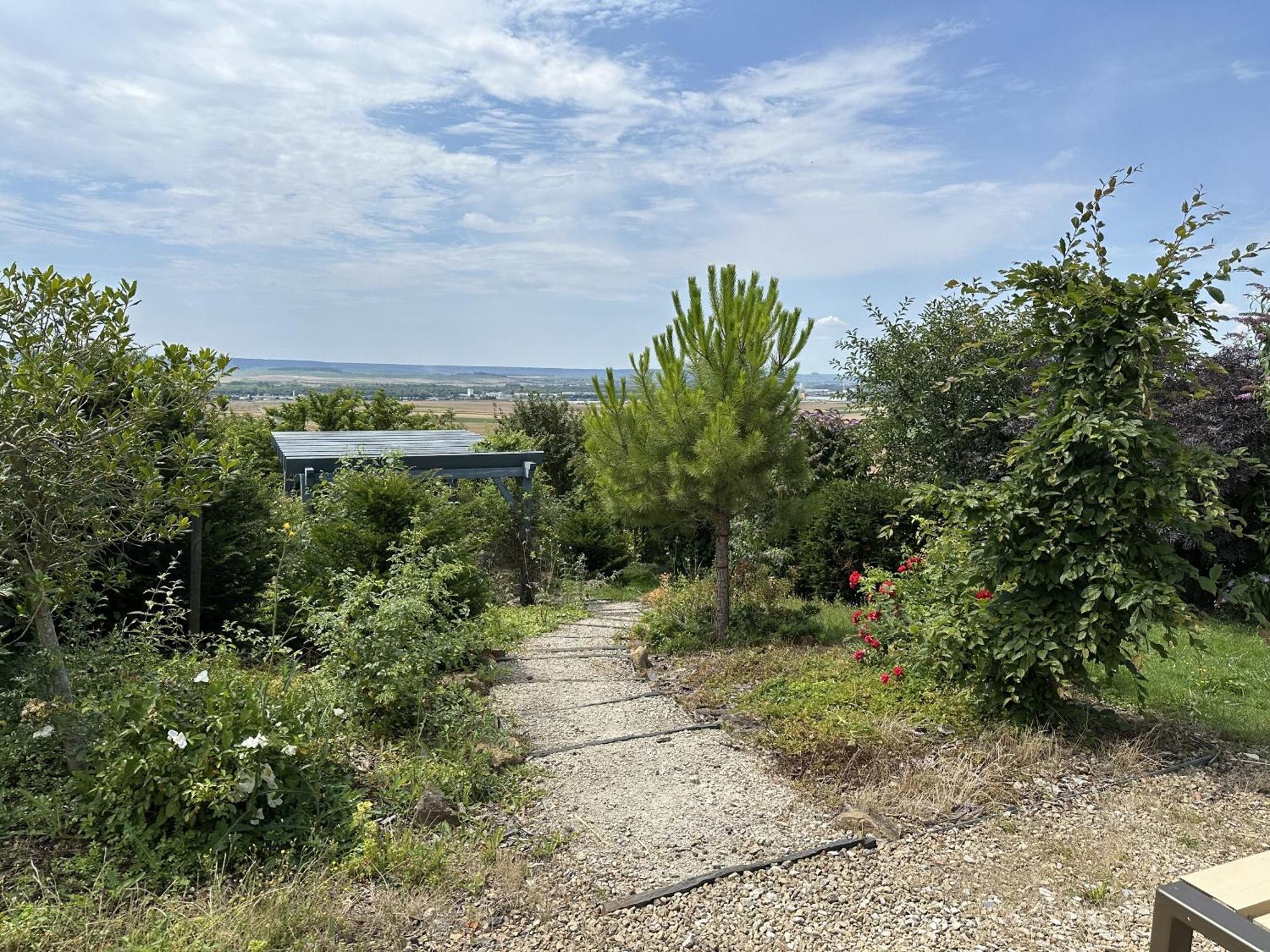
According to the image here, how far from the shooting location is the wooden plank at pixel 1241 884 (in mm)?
1916

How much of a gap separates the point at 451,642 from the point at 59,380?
2385 mm

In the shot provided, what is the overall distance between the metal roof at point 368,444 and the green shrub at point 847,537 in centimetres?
481

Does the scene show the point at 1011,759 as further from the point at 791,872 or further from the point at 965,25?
the point at 965,25

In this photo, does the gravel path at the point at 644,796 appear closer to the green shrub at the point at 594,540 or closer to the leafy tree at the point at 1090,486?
the leafy tree at the point at 1090,486

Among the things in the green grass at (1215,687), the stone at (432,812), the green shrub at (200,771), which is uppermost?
the green shrub at (200,771)

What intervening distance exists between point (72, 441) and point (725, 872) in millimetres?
3094

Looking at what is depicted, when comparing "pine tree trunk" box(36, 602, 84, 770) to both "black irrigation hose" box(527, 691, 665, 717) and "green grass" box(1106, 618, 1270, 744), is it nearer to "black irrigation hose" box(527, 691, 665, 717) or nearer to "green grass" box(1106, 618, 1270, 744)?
"black irrigation hose" box(527, 691, 665, 717)

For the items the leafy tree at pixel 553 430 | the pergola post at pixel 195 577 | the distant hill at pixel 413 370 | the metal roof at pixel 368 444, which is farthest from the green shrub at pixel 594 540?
the distant hill at pixel 413 370

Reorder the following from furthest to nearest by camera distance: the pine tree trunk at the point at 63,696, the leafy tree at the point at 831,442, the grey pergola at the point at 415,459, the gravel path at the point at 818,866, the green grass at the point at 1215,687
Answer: the leafy tree at the point at 831,442
the grey pergola at the point at 415,459
the green grass at the point at 1215,687
the pine tree trunk at the point at 63,696
the gravel path at the point at 818,866

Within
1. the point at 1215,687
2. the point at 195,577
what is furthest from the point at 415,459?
the point at 1215,687

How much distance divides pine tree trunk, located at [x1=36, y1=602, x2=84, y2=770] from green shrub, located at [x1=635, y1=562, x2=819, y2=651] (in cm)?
440

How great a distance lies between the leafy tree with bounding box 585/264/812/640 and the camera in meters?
6.27

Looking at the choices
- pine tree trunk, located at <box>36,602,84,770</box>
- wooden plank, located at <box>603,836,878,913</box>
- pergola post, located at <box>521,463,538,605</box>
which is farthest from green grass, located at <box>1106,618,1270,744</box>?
pergola post, located at <box>521,463,538,605</box>

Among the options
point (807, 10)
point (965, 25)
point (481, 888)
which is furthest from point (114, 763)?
point (965, 25)
